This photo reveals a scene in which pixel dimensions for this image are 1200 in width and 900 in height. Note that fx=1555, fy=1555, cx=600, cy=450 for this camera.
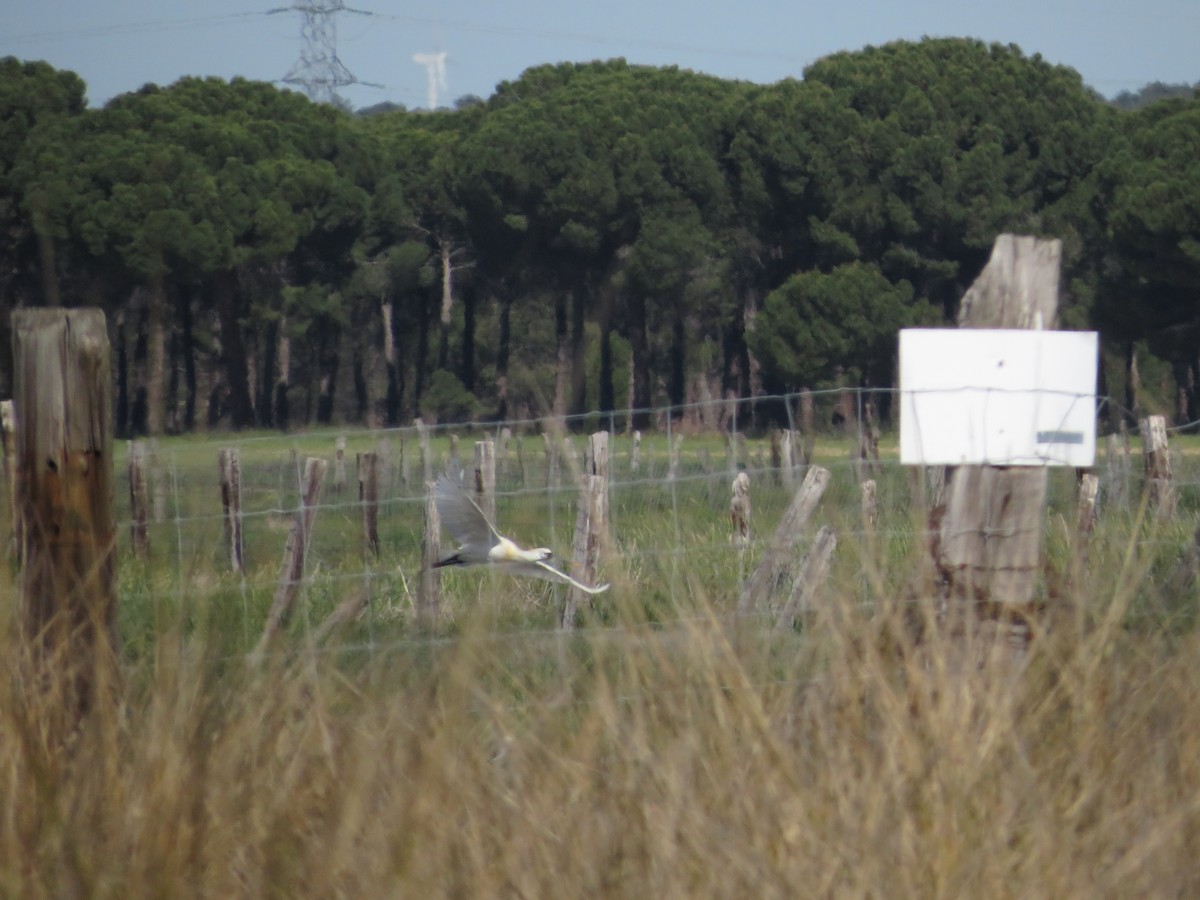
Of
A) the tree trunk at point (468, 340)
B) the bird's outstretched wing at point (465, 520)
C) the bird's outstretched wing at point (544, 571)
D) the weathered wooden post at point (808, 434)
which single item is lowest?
the bird's outstretched wing at point (544, 571)

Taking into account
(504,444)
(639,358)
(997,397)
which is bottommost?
(504,444)

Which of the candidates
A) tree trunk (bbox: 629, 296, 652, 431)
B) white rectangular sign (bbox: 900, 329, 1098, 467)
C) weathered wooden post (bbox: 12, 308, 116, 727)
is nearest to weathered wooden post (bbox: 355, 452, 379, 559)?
weathered wooden post (bbox: 12, 308, 116, 727)

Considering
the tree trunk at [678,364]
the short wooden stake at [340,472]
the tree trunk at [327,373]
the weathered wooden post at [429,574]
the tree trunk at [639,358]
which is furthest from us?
the tree trunk at [678,364]

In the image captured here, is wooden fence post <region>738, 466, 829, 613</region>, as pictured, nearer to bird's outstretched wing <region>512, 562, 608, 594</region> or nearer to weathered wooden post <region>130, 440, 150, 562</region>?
bird's outstretched wing <region>512, 562, 608, 594</region>

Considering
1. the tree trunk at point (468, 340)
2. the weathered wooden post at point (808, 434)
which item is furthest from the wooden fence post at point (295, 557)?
the tree trunk at point (468, 340)

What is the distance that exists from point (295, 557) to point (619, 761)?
2.52 meters

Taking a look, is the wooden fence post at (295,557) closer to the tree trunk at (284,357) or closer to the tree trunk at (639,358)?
the tree trunk at (639,358)

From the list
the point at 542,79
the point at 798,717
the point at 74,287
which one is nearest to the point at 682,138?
the point at 542,79

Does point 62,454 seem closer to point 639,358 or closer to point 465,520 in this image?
point 465,520

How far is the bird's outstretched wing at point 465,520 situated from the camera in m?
3.55

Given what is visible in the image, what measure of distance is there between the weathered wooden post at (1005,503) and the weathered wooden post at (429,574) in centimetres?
101

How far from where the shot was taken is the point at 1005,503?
2.90 metres

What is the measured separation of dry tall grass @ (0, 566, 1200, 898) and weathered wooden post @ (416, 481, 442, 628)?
61cm

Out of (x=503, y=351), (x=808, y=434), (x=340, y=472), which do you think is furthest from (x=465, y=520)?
(x=503, y=351)
